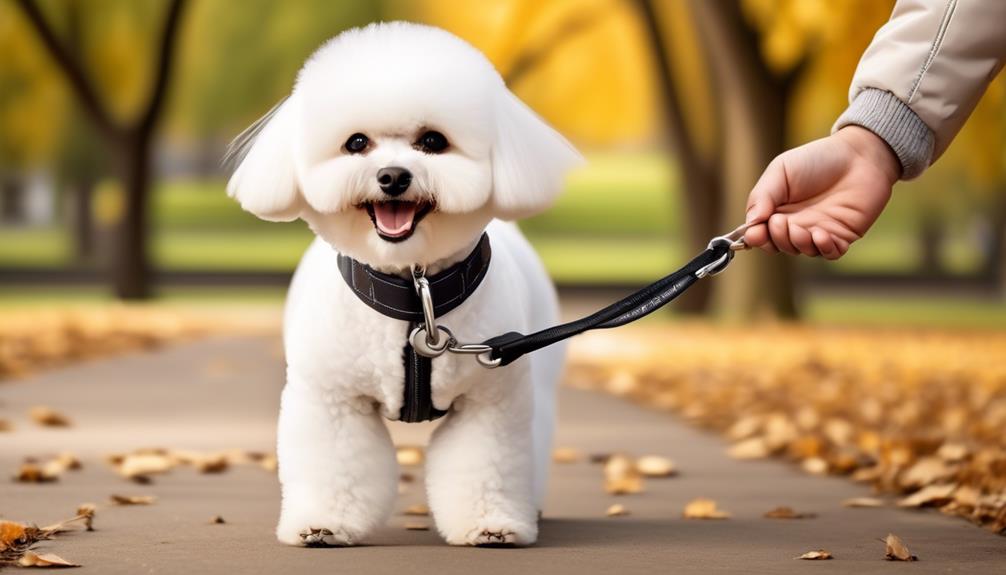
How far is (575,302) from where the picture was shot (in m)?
26.9

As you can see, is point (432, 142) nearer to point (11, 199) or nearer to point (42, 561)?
point (42, 561)

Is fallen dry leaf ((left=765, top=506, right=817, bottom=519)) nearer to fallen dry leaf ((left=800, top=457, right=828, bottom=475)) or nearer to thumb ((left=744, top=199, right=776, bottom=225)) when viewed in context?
fallen dry leaf ((left=800, top=457, right=828, bottom=475))

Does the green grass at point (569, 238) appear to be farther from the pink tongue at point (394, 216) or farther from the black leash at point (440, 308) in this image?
the pink tongue at point (394, 216)

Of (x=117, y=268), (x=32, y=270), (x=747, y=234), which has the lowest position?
(x=747, y=234)

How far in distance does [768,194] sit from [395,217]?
977mm

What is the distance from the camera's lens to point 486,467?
4.60 m

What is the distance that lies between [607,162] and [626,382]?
53769 millimetres

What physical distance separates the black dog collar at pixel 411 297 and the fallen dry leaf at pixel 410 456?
2.52 m

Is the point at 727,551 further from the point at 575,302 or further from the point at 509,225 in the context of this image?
the point at 575,302

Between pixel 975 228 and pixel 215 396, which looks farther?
pixel 975 228

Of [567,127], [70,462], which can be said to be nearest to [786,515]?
[70,462]

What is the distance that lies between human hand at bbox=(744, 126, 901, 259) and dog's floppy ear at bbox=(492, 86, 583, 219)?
53 centimetres

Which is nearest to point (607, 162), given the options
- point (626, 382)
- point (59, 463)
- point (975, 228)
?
point (975, 228)

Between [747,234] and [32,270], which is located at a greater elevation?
[32,270]
